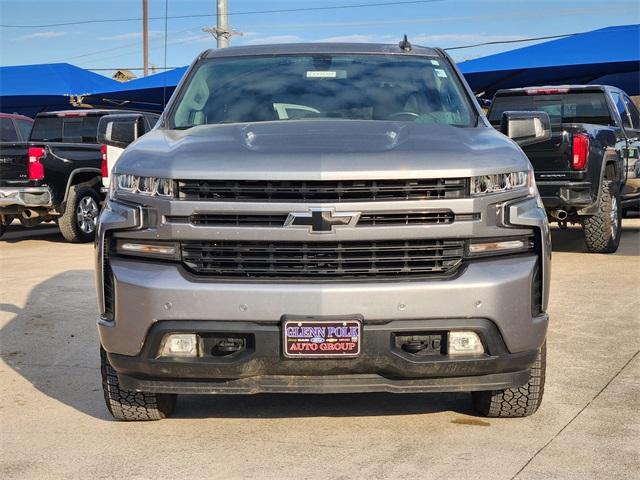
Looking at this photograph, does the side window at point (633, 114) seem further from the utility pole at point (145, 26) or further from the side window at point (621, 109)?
the utility pole at point (145, 26)

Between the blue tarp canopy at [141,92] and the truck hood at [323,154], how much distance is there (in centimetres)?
1975

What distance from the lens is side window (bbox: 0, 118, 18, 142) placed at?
49.6 feet

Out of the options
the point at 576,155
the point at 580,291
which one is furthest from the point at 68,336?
the point at 576,155

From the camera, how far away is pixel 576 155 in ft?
33.1

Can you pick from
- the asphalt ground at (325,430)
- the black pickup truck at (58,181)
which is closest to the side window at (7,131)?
the black pickup truck at (58,181)

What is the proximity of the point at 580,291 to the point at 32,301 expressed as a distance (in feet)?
16.2

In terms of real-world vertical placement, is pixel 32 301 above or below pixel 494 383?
below

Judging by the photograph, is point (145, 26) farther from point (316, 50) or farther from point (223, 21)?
point (316, 50)

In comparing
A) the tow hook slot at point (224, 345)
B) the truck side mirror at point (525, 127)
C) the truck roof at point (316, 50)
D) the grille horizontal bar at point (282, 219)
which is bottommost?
the tow hook slot at point (224, 345)

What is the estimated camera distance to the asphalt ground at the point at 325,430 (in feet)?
12.9

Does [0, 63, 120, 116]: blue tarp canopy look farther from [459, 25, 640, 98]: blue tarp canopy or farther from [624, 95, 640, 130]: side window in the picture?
[624, 95, 640, 130]: side window

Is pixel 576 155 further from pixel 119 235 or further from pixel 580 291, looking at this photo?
pixel 119 235

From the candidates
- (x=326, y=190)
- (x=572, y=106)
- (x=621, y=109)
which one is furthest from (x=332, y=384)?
(x=621, y=109)

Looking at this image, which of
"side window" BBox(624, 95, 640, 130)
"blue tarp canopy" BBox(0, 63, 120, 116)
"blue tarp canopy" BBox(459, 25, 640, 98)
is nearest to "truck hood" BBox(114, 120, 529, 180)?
"side window" BBox(624, 95, 640, 130)
